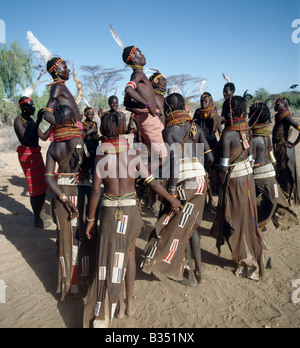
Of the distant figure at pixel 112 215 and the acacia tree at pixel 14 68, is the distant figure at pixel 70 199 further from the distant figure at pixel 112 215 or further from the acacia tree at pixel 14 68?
the acacia tree at pixel 14 68

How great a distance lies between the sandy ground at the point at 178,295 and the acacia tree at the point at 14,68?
19.5 metres

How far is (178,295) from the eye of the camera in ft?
10.5

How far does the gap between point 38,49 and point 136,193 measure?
408 cm

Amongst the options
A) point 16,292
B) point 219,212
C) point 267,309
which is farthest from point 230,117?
point 16,292

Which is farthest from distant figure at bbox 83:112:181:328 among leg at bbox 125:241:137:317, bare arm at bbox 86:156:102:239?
leg at bbox 125:241:137:317

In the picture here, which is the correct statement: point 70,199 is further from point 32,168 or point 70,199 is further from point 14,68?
point 14,68

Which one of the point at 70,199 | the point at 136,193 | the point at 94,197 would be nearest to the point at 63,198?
the point at 70,199

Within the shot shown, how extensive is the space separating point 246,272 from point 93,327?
2.07 meters

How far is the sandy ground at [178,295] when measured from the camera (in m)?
2.80

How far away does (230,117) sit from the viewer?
3.46 metres

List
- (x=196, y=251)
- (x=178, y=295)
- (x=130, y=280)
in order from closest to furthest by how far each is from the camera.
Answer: (x=130, y=280)
(x=178, y=295)
(x=196, y=251)

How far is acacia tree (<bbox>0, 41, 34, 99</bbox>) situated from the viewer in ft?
66.0

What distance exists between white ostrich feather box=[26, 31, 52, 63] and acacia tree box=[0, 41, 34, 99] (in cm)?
1728

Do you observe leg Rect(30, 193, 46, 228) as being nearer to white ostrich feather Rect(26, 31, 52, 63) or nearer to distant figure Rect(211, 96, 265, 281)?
white ostrich feather Rect(26, 31, 52, 63)
